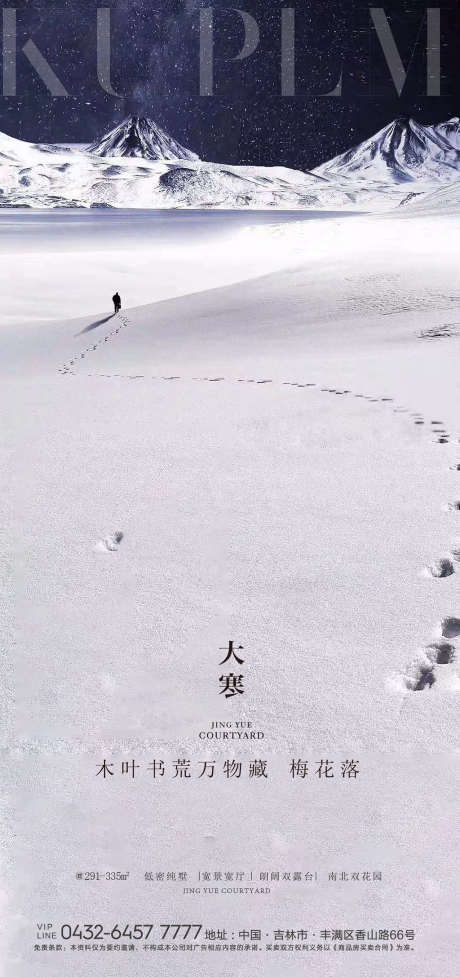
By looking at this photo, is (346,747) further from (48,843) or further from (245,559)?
(245,559)

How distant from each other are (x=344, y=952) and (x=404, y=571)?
2.98 metres

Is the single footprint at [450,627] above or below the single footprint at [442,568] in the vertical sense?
below

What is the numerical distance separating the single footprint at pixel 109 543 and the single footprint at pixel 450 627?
8.12 ft

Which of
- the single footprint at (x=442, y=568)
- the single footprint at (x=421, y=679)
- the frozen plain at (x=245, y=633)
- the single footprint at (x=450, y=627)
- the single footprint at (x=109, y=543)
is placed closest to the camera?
the frozen plain at (x=245, y=633)

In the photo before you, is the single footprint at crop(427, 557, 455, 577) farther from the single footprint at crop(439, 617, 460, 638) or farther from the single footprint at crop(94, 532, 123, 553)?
the single footprint at crop(94, 532, 123, 553)

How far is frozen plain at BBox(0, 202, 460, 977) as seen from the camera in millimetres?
3285

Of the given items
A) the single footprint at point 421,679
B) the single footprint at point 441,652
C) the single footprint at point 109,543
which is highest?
the single footprint at point 109,543

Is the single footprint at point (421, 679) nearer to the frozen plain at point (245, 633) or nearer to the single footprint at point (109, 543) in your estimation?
the frozen plain at point (245, 633)

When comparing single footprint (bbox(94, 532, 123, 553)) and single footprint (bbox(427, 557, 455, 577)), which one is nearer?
single footprint (bbox(427, 557, 455, 577))

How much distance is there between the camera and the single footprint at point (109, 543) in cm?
623

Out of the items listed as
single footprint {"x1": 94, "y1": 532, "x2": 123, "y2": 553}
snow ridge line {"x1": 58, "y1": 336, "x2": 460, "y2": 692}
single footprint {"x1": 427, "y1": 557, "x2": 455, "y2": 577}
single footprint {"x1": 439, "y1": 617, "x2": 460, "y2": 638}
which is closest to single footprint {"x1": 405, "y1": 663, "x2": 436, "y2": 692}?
snow ridge line {"x1": 58, "y1": 336, "x2": 460, "y2": 692}

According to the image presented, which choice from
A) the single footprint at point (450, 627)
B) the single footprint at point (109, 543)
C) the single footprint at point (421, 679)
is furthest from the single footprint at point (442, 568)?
the single footprint at point (109, 543)

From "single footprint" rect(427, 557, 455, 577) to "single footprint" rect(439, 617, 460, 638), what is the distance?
27.7 inches

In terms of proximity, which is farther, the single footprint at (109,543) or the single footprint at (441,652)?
the single footprint at (109,543)
